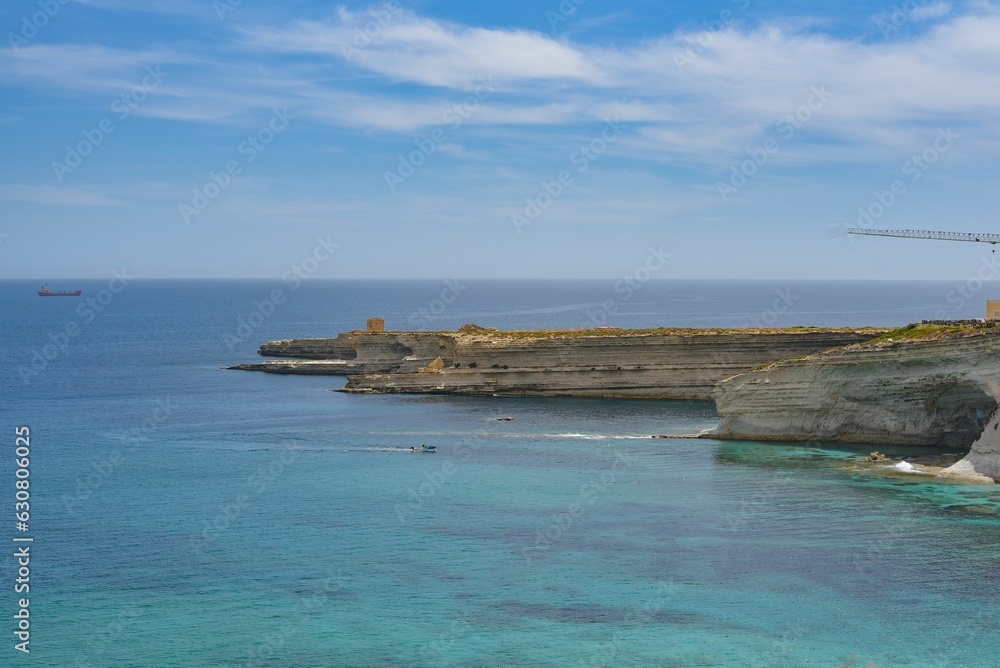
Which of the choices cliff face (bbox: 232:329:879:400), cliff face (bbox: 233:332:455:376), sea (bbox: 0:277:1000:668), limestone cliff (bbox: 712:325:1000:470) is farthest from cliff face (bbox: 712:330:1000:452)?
cliff face (bbox: 233:332:455:376)

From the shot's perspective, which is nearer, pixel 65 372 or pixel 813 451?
pixel 813 451

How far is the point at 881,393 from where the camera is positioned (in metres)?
53.2

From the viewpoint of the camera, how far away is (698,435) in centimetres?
5903

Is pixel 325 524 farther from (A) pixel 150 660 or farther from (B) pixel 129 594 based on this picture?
(A) pixel 150 660

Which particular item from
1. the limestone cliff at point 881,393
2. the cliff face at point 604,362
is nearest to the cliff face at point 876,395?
the limestone cliff at point 881,393

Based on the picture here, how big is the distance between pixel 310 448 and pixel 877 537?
99.0 feet

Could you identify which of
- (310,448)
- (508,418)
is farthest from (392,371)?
(310,448)

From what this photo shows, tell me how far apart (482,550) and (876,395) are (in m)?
25.8

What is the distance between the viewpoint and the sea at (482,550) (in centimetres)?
2794

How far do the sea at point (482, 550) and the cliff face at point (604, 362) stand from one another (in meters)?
15.6

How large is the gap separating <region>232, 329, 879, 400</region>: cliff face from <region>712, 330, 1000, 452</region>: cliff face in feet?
72.0

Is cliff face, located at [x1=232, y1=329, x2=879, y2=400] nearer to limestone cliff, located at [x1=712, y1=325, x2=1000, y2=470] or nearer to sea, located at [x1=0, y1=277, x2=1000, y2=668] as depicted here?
sea, located at [x1=0, y1=277, x2=1000, y2=668]

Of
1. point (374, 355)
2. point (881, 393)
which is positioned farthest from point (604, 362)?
point (881, 393)

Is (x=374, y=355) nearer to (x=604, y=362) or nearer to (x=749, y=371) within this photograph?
(x=604, y=362)
